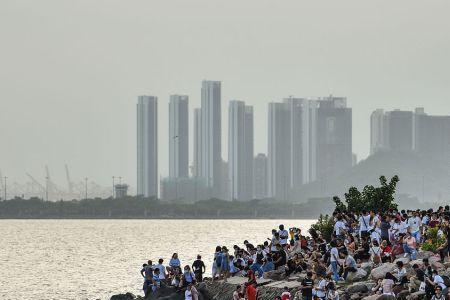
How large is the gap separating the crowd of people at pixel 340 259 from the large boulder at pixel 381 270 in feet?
2.20

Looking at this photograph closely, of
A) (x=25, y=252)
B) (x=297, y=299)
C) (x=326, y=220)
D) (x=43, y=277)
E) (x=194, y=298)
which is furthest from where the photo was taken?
(x=25, y=252)

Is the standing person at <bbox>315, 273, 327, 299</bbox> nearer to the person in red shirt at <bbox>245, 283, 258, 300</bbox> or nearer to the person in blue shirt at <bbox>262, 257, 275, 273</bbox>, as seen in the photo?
the person in red shirt at <bbox>245, 283, 258, 300</bbox>

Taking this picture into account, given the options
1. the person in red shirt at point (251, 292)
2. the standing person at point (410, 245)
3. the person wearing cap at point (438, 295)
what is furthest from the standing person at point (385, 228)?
the person wearing cap at point (438, 295)

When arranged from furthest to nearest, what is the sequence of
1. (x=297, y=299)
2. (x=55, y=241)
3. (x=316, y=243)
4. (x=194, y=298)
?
(x=55, y=241)
(x=316, y=243)
(x=194, y=298)
(x=297, y=299)

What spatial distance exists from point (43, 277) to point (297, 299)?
193 ft

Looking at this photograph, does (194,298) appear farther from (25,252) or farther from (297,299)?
(25,252)

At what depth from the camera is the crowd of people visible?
117 ft

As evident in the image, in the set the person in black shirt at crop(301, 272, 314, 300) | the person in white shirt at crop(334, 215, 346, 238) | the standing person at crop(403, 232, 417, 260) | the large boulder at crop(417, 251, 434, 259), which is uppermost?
the person in white shirt at crop(334, 215, 346, 238)

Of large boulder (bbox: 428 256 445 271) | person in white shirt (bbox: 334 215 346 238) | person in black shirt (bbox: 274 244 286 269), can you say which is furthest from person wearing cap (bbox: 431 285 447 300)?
person in black shirt (bbox: 274 244 286 269)

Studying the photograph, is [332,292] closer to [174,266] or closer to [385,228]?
[385,228]

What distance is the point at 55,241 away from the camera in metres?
177

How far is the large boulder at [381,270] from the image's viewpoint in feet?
127

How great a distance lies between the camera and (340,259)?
135ft

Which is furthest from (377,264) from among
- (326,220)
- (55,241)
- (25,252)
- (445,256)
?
(55,241)
